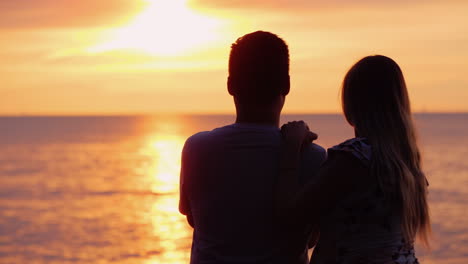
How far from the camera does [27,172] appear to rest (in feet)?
176

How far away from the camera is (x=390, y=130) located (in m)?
3.11

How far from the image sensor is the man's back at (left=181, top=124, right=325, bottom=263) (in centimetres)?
305

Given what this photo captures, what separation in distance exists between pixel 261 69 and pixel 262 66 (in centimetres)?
1

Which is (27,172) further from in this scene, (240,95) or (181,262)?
(240,95)

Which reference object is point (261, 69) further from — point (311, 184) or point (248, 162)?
point (311, 184)

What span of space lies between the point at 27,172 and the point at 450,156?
36.7 m

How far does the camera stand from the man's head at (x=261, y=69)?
119 inches

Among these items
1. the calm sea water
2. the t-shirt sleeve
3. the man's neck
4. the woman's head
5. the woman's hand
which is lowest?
the calm sea water

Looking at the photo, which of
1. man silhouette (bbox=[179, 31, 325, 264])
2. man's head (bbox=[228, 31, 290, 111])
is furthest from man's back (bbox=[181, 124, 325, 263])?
man's head (bbox=[228, 31, 290, 111])

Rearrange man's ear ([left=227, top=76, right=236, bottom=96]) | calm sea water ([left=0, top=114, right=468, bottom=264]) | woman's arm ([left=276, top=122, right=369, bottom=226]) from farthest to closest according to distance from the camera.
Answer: calm sea water ([left=0, top=114, right=468, bottom=264]) → man's ear ([left=227, top=76, right=236, bottom=96]) → woman's arm ([left=276, top=122, right=369, bottom=226])

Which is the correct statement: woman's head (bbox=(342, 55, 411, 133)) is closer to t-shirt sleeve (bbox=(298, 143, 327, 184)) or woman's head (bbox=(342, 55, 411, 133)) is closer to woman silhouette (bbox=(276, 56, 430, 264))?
woman silhouette (bbox=(276, 56, 430, 264))

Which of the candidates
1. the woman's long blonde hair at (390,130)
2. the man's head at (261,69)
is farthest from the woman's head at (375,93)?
the man's head at (261,69)

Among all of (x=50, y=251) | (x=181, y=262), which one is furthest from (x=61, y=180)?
(x=181, y=262)

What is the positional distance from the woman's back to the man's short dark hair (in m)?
0.37
